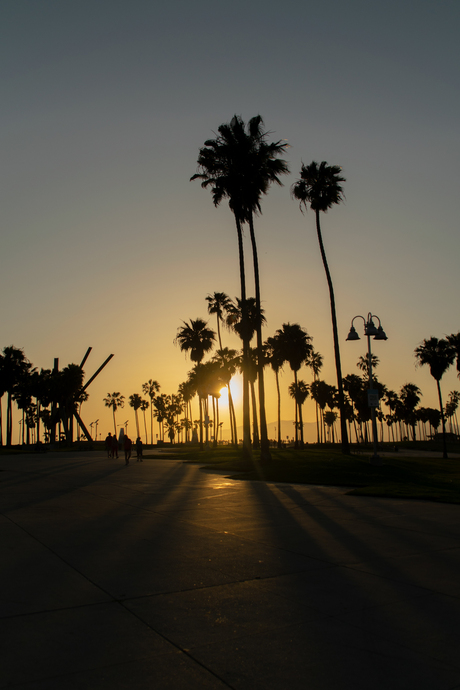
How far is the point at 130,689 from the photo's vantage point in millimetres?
3367

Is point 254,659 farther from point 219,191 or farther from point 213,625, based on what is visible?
point 219,191

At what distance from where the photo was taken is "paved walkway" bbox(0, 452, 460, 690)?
361 centimetres

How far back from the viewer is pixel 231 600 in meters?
5.12

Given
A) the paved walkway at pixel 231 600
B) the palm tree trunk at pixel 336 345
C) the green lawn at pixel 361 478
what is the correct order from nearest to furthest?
1. the paved walkway at pixel 231 600
2. the green lawn at pixel 361 478
3. the palm tree trunk at pixel 336 345

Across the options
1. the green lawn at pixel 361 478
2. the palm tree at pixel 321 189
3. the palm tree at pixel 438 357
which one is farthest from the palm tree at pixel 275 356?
the green lawn at pixel 361 478

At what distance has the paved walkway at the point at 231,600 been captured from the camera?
3.61 m

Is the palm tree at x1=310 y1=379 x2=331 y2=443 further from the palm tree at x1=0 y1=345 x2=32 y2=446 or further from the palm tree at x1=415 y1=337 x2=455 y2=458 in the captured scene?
the palm tree at x1=0 y1=345 x2=32 y2=446

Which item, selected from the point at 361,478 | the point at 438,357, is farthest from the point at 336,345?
the point at 438,357

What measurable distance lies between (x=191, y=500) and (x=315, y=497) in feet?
10.6

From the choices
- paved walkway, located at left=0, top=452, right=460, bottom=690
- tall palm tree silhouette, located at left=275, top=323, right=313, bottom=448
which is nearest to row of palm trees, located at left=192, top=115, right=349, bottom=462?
paved walkway, located at left=0, top=452, right=460, bottom=690

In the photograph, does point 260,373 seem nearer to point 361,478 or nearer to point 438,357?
point 361,478

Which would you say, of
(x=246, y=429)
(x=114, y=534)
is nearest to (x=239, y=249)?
(x=246, y=429)

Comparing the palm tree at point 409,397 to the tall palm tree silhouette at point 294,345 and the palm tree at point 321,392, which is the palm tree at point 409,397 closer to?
the palm tree at point 321,392

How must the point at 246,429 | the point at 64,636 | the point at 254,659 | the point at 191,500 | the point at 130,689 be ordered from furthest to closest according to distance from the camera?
the point at 246,429 → the point at 191,500 → the point at 64,636 → the point at 254,659 → the point at 130,689
